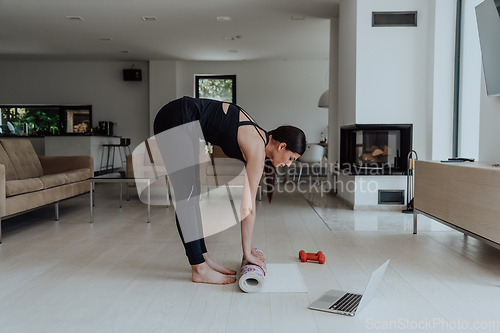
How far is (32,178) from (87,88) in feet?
21.8

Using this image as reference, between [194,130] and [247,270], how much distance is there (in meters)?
0.78

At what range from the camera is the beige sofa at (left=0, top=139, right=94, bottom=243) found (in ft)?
10.1

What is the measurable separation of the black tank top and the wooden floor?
77cm

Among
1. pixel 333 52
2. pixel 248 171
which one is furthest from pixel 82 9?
pixel 248 171

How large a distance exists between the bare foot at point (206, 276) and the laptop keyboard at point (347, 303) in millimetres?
599

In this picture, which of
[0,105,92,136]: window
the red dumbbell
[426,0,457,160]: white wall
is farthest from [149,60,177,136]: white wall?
the red dumbbell

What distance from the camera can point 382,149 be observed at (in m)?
4.62

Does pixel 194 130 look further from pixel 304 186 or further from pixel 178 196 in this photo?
pixel 304 186

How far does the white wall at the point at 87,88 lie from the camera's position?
30.9 ft

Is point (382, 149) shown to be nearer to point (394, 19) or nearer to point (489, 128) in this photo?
point (489, 128)

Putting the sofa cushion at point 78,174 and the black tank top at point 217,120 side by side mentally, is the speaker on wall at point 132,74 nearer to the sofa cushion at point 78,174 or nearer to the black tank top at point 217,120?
the sofa cushion at point 78,174

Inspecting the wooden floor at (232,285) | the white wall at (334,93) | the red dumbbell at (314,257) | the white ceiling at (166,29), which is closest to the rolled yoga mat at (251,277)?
the wooden floor at (232,285)

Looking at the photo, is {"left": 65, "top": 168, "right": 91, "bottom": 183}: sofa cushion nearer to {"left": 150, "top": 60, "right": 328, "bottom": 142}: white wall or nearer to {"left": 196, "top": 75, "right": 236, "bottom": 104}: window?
{"left": 150, "top": 60, "right": 328, "bottom": 142}: white wall

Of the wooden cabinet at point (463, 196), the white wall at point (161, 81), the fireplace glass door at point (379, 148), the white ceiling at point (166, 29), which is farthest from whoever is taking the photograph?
the white wall at point (161, 81)
